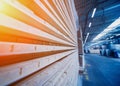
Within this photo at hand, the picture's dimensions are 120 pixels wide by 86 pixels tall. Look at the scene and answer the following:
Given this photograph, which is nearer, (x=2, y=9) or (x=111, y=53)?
(x=2, y=9)

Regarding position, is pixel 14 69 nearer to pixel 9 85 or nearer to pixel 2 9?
pixel 9 85

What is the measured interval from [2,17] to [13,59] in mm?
191

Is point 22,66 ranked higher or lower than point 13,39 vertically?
lower

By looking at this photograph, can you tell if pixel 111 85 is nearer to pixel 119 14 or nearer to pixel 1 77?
pixel 1 77

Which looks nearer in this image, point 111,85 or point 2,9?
point 2,9

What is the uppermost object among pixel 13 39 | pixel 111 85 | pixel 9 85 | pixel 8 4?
pixel 8 4

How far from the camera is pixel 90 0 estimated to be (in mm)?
4371

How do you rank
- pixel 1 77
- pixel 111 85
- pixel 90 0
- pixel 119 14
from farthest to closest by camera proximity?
1. pixel 119 14
2. pixel 90 0
3. pixel 111 85
4. pixel 1 77

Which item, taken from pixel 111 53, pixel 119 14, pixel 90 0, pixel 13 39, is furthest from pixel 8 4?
pixel 111 53

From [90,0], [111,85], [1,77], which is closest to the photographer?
[1,77]

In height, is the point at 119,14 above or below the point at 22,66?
above

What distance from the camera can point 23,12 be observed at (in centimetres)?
40

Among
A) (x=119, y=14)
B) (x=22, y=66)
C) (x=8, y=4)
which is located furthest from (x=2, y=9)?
(x=119, y=14)

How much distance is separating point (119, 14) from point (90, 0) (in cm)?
373
